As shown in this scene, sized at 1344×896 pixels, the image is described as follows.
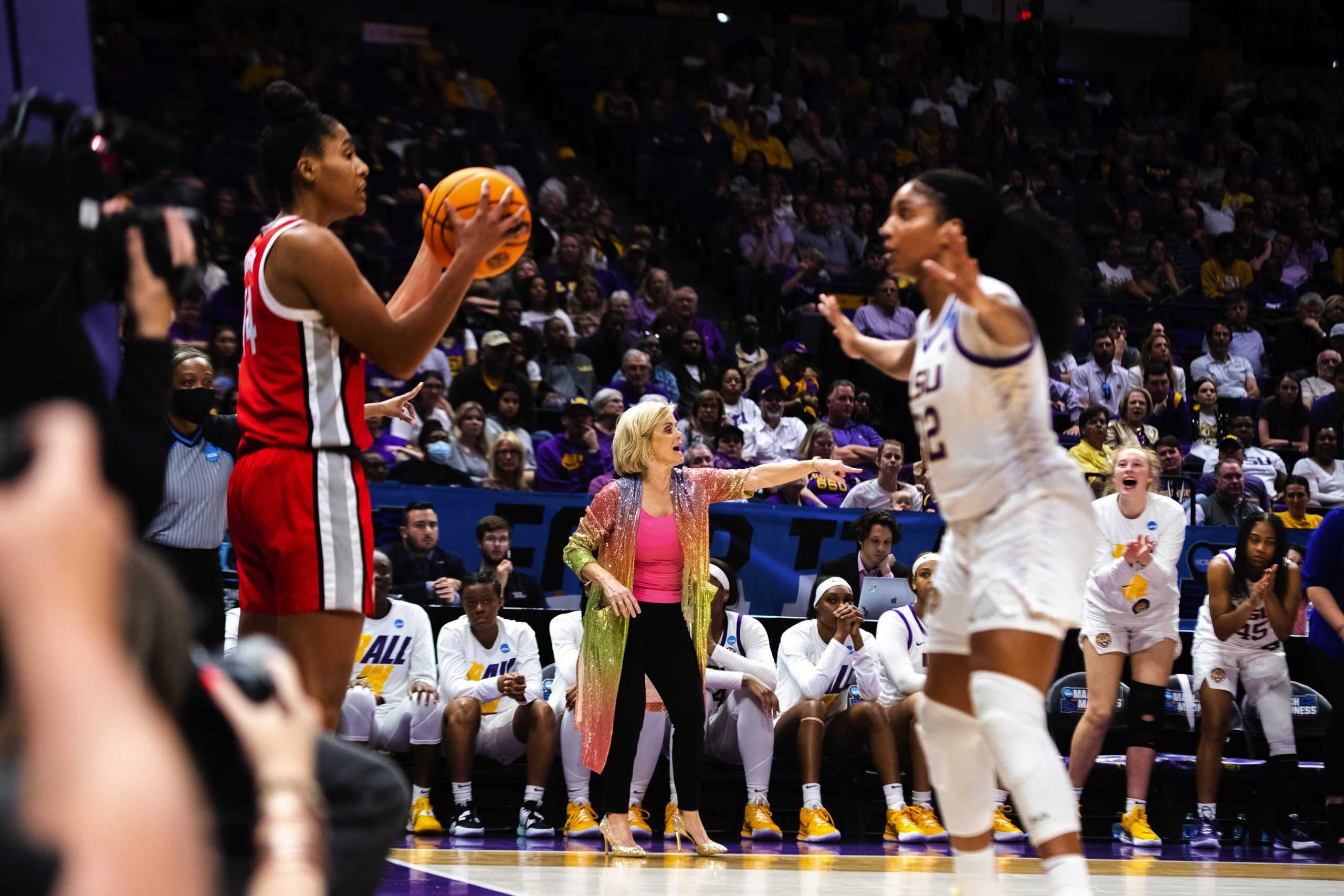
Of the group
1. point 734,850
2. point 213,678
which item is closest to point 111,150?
point 213,678

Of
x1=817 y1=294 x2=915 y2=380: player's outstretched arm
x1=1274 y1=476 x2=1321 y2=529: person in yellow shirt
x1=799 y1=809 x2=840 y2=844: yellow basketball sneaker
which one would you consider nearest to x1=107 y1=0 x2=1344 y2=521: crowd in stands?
x1=1274 y1=476 x2=1321 y2=529: person in yellow shirt

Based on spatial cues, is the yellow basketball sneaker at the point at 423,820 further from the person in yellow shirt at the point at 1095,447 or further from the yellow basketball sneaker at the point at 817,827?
the person in yellow shirt at the point at 1095,447

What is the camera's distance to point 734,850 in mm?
7605

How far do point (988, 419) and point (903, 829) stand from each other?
196 inches

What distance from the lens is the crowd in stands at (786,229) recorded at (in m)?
11.6

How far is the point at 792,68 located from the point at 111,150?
17.3 metres

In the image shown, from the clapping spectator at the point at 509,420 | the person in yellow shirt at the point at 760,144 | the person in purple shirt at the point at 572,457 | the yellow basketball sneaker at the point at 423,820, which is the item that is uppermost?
the person in yellow shirt at the point at 760,144

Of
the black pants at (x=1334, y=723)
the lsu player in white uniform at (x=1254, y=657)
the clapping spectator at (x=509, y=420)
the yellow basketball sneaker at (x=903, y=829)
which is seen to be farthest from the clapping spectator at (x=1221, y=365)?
the yellow basketball sneaker at (x=903, y=829)

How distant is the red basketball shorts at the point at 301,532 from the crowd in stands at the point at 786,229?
243 inches

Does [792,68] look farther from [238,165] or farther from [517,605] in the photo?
[517,605]

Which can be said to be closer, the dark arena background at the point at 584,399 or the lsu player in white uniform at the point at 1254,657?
the dark arena background at the point at 584,399

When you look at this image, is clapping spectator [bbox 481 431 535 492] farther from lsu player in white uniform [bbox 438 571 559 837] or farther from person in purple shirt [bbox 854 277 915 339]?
person in purple shirt [bbox 854 277 915 339]

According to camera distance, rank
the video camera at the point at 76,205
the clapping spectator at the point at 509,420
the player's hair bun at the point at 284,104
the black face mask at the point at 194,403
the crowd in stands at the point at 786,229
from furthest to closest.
Result: the crowd in stands at the point at 786,229 → the clapping spectator at the point at 509,420 → the black face mask at the point at 194,403 → the player's hair bun at the point at 284,104 → the video camera at the point at 76,205

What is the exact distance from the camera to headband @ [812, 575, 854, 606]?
8.66m
